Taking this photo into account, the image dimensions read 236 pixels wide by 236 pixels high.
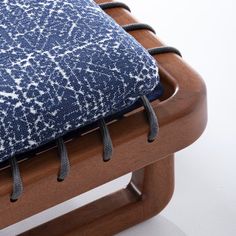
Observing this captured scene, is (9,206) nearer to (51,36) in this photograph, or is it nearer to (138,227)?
(51,36)

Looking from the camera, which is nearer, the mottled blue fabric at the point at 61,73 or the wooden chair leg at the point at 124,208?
the mottled blue fabric at the point at 61,73

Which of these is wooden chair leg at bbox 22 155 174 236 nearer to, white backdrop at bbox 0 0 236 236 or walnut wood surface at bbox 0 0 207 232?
white backdrop at bbox 0 0 236 236

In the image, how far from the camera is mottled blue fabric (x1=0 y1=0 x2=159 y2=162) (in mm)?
872

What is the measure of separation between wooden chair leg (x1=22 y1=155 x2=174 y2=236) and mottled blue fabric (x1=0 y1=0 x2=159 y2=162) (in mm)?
243

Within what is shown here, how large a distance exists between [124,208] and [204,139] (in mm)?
304

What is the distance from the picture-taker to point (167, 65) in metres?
1.03

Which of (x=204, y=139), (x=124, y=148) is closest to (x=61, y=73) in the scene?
(x=124, y=148)

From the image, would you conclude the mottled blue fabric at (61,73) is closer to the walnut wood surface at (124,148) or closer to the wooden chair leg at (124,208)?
the walnut wood surface at (124,148)

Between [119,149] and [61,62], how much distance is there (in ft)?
0.45

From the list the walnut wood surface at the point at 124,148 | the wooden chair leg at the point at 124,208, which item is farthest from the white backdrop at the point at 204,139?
the walnut wood surface at the point at 124,148

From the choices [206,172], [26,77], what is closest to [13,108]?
[26,77]

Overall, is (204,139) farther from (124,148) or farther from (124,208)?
(124,148)

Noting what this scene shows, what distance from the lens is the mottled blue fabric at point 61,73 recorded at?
872mm

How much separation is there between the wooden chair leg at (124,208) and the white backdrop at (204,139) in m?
0.04
